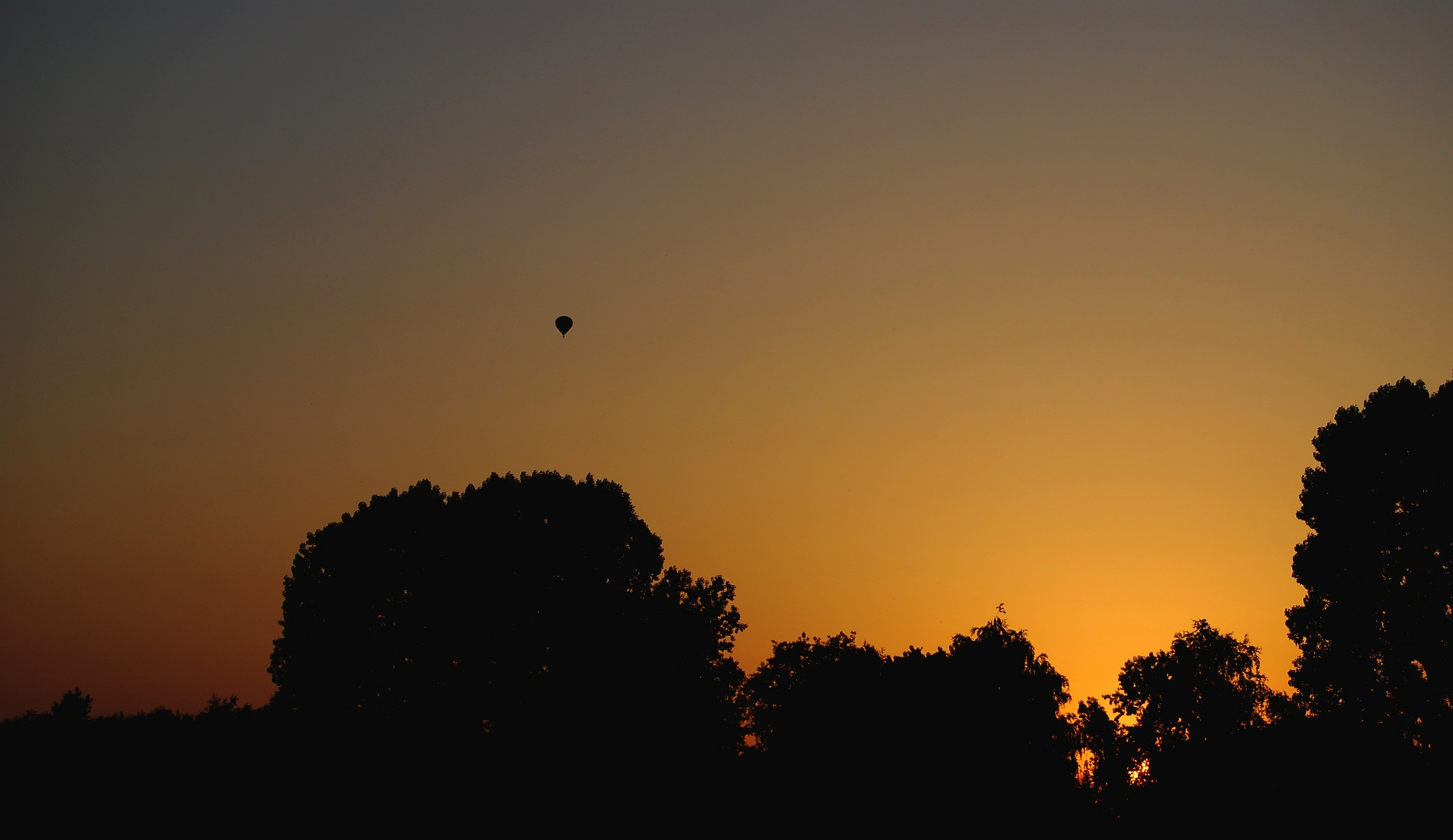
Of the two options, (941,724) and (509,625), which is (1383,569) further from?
(509,625)

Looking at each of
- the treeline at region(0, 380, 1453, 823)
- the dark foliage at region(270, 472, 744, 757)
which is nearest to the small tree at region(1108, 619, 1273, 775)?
the treeline at region(0, 380, 1453, 823)

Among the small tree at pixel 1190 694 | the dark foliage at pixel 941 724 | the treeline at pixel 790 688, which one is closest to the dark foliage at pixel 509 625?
the treeline at pixel 790 688

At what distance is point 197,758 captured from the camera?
41.6m

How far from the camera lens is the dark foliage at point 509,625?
2026 inches

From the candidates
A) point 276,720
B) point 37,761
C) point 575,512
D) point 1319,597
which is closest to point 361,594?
point 276,720

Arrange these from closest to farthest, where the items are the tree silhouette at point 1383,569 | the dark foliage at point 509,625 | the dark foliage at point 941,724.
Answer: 1. the tree silhouette at point 1383,569
2. the dark foliage at point 941,724
3. the dark foliage at point 509,625

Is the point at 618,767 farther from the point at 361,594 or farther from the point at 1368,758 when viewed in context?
the point at 1368,758

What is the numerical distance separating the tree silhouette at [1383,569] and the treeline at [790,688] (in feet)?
0.27

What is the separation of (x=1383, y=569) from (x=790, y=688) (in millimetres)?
26773

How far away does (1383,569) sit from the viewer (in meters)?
40.5

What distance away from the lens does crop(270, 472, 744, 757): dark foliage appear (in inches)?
2026

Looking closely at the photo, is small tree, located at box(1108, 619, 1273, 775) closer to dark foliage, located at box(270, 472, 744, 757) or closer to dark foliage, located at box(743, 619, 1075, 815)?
dark foliage, located at box(743, 619, 1075, 815)

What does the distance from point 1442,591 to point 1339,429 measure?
23.6ft

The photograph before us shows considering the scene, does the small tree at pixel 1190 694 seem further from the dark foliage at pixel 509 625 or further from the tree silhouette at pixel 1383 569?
the dark foliage at pixel 509 625
